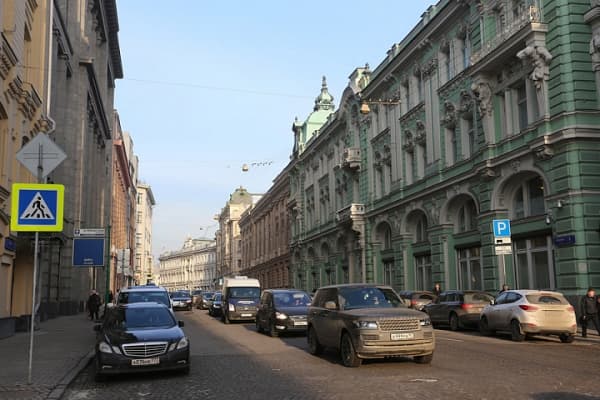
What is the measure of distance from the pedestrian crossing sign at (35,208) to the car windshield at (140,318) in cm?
272

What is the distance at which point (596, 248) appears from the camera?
21.7 meters

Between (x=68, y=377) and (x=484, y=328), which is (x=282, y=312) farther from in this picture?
(x=68, y=377)

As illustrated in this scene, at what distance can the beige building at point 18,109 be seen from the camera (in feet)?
63.5

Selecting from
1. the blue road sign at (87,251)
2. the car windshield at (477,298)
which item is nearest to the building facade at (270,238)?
the blue road sign at (87,251)

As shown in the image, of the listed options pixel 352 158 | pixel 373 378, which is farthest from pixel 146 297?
pixel 352 158

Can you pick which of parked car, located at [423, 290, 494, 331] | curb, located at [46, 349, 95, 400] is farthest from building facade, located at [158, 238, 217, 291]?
curb, located at [46, 349, 95, 400]

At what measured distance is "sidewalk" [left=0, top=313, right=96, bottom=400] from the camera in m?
10.1

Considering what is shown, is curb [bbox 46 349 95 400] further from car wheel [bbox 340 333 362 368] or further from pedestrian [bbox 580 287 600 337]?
pedestrian [bbox 580 287 600 337]

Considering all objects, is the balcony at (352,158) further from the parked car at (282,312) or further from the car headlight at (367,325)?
the car headlight at (367,325)

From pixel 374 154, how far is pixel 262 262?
45.0m

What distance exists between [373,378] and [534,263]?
1650cm

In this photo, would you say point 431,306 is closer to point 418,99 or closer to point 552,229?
point 552,229

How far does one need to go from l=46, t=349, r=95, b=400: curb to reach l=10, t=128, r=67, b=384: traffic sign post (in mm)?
591

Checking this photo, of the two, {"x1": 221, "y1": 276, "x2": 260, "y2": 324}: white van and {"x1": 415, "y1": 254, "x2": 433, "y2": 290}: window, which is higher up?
{"x1": 415, "y1": 254, "x2": 433, "y2": 290}: window
